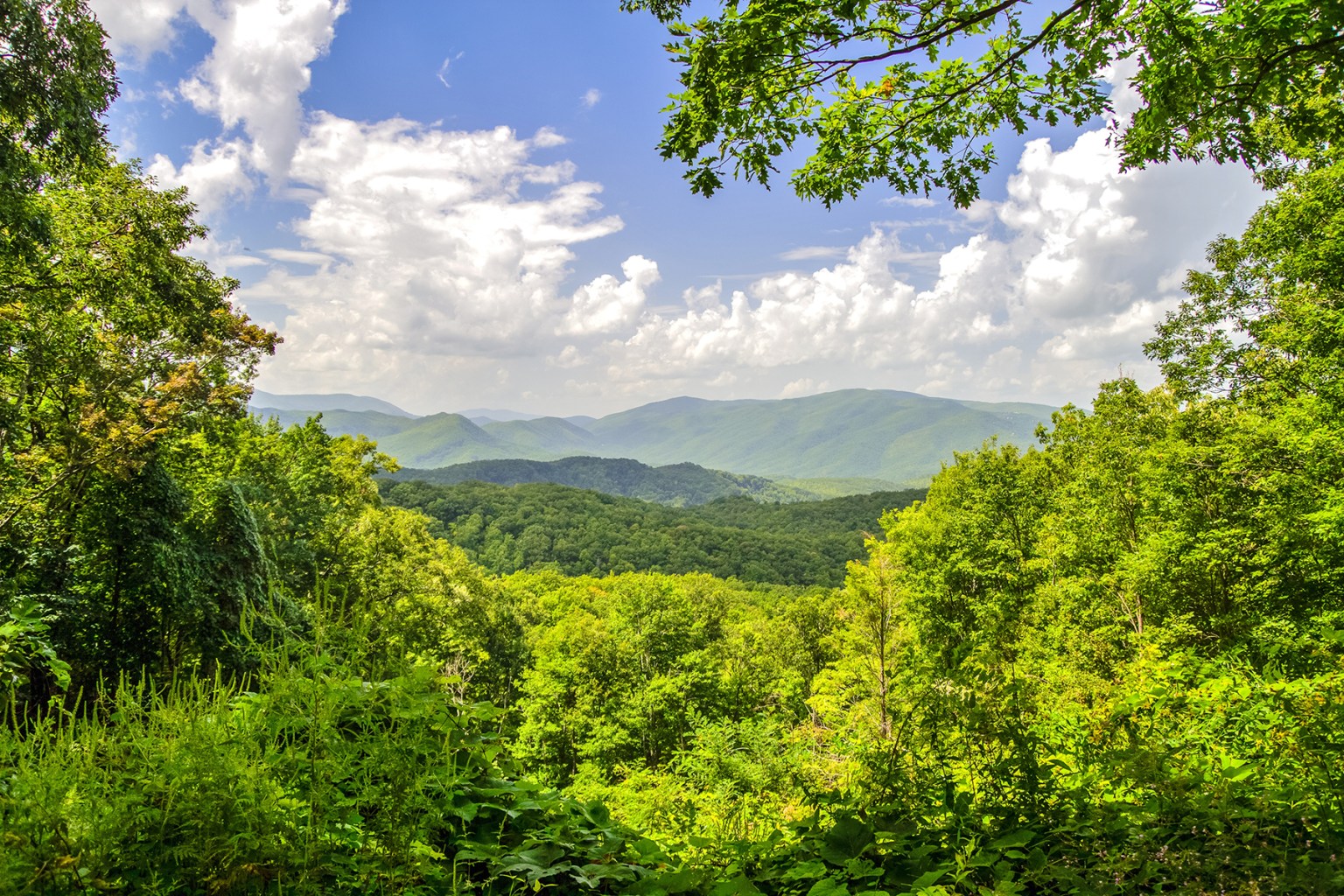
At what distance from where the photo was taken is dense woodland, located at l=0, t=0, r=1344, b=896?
1.84 meters

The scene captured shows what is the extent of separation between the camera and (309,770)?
1912 mm

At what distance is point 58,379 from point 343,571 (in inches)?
443

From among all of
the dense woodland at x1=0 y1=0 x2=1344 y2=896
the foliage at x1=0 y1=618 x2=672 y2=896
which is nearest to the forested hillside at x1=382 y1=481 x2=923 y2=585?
the dense woodland at x1=0 y1=0 x2=1344 y2=896

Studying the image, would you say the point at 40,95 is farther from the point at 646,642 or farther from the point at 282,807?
the point at 646,642

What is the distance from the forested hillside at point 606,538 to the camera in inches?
4188

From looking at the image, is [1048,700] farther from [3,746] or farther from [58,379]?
[58,379]

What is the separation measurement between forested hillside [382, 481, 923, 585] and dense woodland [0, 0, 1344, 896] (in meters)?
75.1

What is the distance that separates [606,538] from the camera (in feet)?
387

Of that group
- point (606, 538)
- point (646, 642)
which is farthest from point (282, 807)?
point (606, 538)

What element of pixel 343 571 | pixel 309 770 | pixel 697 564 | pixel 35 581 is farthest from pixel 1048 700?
pixel 697 564

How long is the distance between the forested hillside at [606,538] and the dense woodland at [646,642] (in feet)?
246

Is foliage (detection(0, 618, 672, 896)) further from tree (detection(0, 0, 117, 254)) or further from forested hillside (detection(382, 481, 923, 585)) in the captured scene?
forested hillside (detection(382, 481, 923, 585))

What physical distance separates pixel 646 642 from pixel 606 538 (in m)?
96.2

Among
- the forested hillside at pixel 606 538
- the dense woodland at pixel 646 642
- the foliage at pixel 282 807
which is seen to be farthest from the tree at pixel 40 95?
the forested hillside at pixel 606 538
